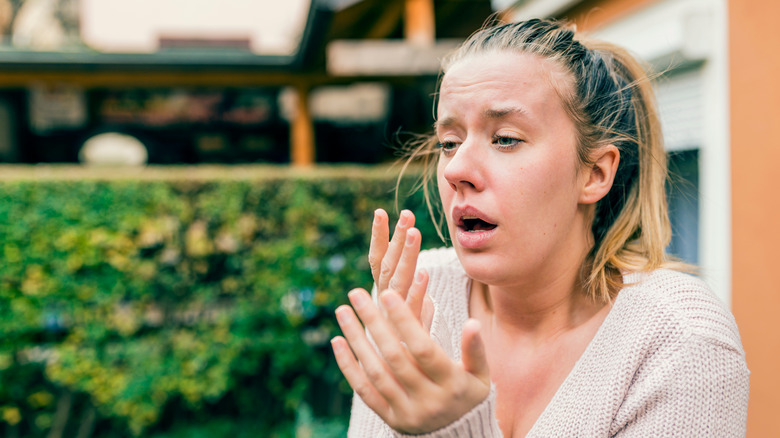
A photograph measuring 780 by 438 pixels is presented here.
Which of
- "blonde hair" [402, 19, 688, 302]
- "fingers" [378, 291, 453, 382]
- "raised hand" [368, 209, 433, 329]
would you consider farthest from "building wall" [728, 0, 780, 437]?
"fingers" [378, 291, 453, 382]

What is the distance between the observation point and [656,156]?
1760mm

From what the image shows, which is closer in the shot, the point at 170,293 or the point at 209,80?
the point at 170,293

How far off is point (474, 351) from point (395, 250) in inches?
12.7

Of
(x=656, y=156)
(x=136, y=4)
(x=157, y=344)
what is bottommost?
(x=157, y=344)

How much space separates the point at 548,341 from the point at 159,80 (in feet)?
26.9

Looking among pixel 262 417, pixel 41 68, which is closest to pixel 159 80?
pixel 41 68

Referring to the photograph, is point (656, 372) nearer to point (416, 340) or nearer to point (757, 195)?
point (416, 340)

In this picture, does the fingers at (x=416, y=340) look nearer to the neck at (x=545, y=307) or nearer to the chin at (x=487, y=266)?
the chin at (x=487, y=266)

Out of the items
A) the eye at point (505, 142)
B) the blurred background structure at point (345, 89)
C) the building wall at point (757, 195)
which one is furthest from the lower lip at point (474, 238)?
the building wall at point (757, 195)

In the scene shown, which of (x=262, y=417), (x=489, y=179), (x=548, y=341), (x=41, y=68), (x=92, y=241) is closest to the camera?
(x=489, y=179)

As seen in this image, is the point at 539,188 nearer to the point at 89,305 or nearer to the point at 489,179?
the point at 489,179

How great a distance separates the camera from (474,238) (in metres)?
1.44

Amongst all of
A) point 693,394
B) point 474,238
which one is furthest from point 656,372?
point 474,238

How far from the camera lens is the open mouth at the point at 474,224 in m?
1.50
